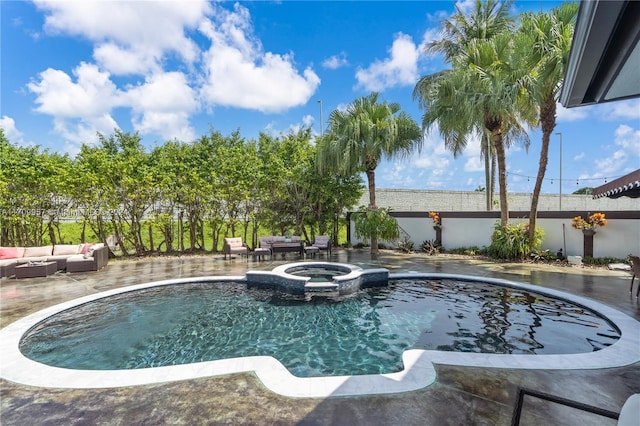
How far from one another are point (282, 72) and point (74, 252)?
31.7 ft

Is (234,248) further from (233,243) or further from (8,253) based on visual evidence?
(8,253)

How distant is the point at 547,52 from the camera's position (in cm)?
883

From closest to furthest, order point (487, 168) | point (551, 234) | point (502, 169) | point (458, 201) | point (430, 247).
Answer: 1. point (551, 234)
2. point (502, 169)
3. point (430, 247)
4. point (487, 168)
5. point (458, 201)

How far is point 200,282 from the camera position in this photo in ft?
27.4

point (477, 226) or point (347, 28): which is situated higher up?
point (347, 28)

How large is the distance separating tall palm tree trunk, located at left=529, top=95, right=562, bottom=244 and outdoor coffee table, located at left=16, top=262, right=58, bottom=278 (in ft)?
47.4

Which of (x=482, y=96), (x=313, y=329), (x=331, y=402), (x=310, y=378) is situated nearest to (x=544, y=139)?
(x=482, y=96)

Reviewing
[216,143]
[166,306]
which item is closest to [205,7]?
[216,143]

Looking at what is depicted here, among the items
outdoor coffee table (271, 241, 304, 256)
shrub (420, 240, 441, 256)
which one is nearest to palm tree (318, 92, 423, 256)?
shrub (420, 240, 441, 256)

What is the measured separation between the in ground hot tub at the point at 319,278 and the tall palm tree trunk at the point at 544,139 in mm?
5731

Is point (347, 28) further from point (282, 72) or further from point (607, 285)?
point (607, 285)

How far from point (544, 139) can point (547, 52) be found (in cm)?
255

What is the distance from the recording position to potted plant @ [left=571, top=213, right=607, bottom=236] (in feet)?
31.3

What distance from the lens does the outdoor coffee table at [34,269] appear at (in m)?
8.52
